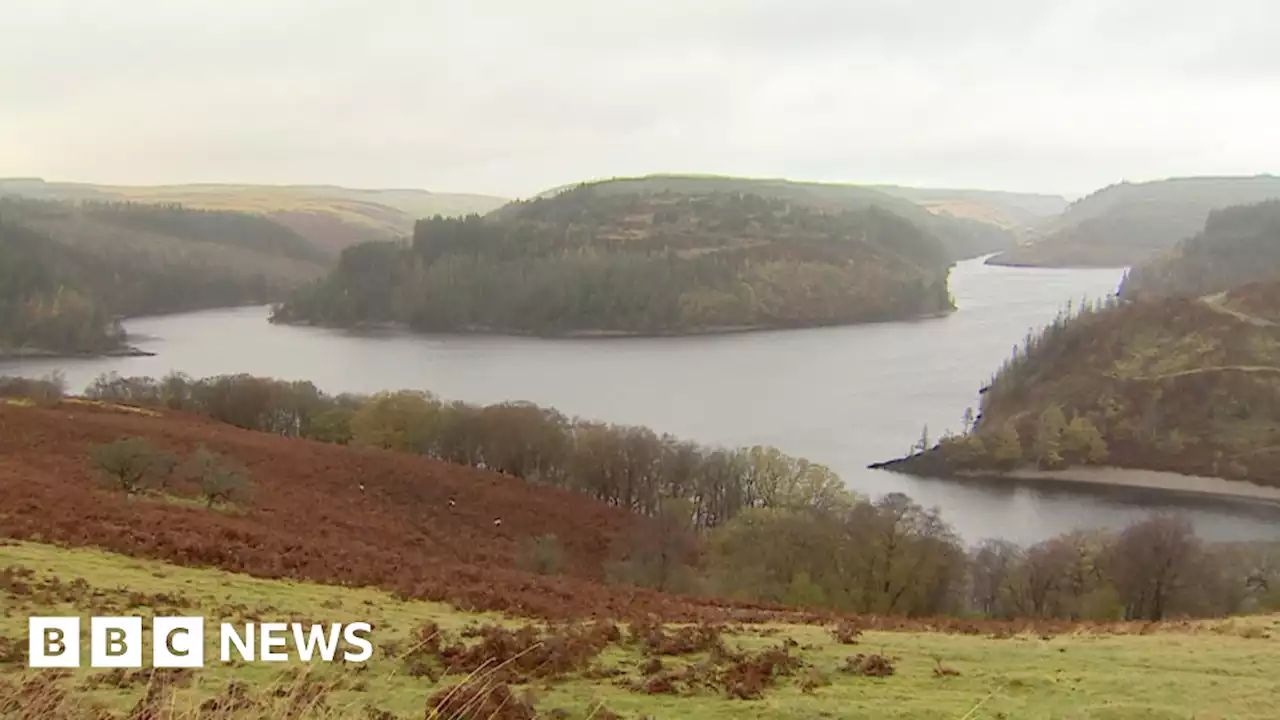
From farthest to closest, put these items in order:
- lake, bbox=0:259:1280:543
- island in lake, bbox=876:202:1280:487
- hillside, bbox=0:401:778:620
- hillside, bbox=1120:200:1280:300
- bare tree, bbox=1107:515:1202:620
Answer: hillside, bbox=1120:200:1280:300 → island in lake, bbox=876:202:1280:487 → lake, bbox=0:259:1280:543 → bare tree, bbox=1107:515:1202:620 → hillside, bbox=0:401:778:620

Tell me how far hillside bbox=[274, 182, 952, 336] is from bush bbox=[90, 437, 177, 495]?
110 metres

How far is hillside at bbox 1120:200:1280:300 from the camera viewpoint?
133 m

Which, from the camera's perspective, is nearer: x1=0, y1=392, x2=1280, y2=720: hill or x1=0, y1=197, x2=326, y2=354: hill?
x1=0, y1=392, x2=1280, y2=720: hill

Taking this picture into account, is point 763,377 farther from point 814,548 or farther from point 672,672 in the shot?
point 672,672

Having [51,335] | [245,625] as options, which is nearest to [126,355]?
[51,335]

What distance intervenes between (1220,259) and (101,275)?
551 ft

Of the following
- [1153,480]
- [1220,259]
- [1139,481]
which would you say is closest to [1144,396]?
[1153,480]

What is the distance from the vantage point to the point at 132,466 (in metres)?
20.6

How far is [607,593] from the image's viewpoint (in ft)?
45.6

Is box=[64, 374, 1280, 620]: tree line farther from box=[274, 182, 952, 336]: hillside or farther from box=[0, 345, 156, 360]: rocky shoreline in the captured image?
box=[274, 182, 952, 336]: hillside

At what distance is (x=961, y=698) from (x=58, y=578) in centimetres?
871

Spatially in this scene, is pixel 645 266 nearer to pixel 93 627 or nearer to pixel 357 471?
pixel 357 471

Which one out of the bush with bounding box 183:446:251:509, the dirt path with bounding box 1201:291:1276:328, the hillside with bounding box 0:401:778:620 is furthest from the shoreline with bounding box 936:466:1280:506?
the bush with bounding box 183:446:251:509

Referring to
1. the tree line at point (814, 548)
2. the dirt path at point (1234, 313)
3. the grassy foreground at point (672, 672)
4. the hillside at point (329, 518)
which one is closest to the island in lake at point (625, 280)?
the dirt path at point (1234, 313)
